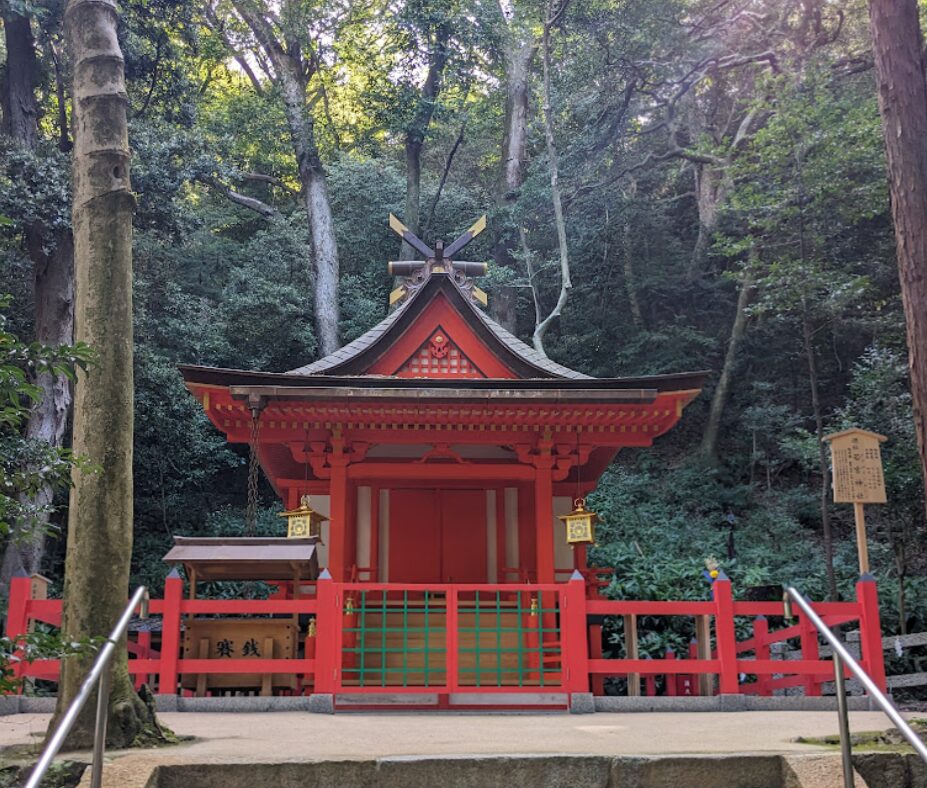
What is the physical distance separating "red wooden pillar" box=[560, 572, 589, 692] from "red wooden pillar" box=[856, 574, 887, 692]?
9.21ft

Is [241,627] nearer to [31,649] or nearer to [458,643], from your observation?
[458,643]

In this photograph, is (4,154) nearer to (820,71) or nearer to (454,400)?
(454,400)

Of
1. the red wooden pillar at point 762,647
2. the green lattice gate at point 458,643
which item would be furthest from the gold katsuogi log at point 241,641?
the red wooden pillar at point 762,647

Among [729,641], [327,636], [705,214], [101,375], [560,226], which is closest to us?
[101,375]

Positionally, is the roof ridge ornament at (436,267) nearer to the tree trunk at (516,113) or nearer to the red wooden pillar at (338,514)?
the red wooden pillar at (338,514)

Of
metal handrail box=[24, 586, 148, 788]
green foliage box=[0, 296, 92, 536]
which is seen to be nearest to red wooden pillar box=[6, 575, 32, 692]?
green foliage box=[0, 296, 92, 536]

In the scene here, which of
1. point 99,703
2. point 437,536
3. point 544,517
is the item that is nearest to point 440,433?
point 544,517

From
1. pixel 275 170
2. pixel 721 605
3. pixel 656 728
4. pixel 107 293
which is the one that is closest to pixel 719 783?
pixel 656 728

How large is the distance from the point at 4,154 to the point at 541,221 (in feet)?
45.7

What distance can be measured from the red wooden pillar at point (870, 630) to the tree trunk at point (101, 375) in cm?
677

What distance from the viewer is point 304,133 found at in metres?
24.0

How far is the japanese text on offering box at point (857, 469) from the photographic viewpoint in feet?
35.8

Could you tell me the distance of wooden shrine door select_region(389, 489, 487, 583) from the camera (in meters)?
12.0

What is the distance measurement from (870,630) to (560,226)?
14.7m
